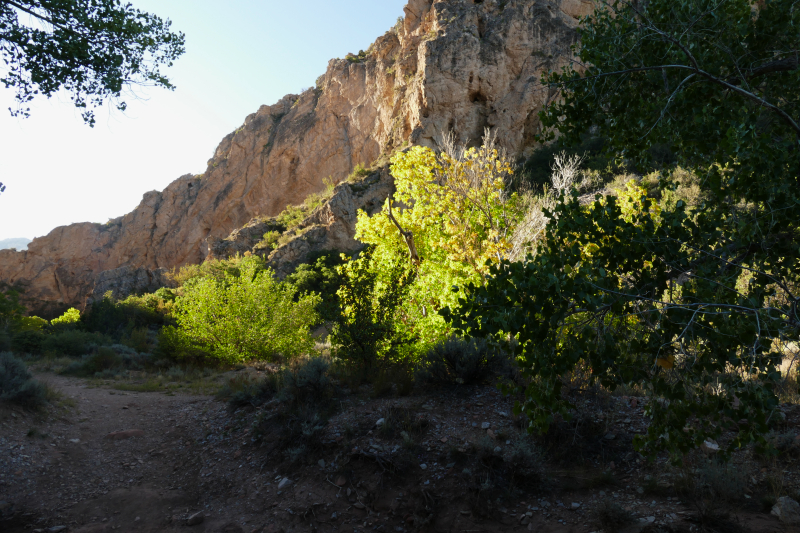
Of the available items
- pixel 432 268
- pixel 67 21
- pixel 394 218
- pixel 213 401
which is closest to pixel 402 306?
pixel 432 268

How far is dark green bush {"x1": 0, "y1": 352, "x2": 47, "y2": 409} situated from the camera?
668 cm

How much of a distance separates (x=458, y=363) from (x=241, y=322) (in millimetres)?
7811

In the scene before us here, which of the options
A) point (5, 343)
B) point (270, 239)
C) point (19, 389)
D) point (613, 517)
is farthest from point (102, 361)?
point (270, 239)

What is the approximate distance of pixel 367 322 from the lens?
7938 mm

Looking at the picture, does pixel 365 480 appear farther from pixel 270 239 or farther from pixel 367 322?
pixel 270 239

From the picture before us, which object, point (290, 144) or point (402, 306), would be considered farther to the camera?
point (290, 144)

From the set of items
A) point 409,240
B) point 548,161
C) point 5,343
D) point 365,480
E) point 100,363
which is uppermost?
point 548,161

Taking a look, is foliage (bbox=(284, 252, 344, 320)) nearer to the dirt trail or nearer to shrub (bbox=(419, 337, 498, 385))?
the dirt trail

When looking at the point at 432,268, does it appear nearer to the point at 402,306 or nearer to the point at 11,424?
the point at 402,306

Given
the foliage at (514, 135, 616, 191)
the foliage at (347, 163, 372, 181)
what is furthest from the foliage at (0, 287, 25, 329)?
the foliage at (514, 135, 616, 191)

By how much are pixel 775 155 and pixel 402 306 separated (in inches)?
246

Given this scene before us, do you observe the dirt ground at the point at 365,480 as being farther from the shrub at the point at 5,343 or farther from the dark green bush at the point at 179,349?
the shrub at the point at 5,343

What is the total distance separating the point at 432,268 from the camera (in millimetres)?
8930

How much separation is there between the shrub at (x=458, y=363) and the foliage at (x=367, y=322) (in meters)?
1.13
